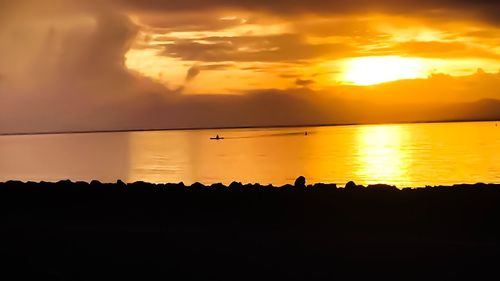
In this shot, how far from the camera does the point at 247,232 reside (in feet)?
40.4

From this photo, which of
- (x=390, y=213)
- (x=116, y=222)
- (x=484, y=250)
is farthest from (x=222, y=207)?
(x=484, y=250)

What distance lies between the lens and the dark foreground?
9086 millimetres

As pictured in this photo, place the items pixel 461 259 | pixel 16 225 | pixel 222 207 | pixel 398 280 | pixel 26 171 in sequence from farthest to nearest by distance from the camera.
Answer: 1. pixel 26 171
2. pixel 222 207
3. pixel 16 225
4. pixel 461 259
5. pixel 398 280

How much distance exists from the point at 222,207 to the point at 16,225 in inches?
181

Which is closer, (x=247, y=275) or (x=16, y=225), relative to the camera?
(x=247, y=275)

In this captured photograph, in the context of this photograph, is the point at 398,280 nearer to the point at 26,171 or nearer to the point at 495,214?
the point at 495,214

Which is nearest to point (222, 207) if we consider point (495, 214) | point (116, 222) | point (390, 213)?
point (116, 222)

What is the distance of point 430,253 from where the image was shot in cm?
1005

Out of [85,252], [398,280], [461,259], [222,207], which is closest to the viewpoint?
[398,280]

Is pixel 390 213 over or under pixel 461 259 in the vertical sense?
over

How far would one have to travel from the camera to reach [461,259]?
970 cm

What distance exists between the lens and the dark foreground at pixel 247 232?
9086 mm

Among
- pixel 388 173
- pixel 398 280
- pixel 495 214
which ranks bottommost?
pixel 398 280

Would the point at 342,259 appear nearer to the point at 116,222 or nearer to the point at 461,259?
the point at 461,259
